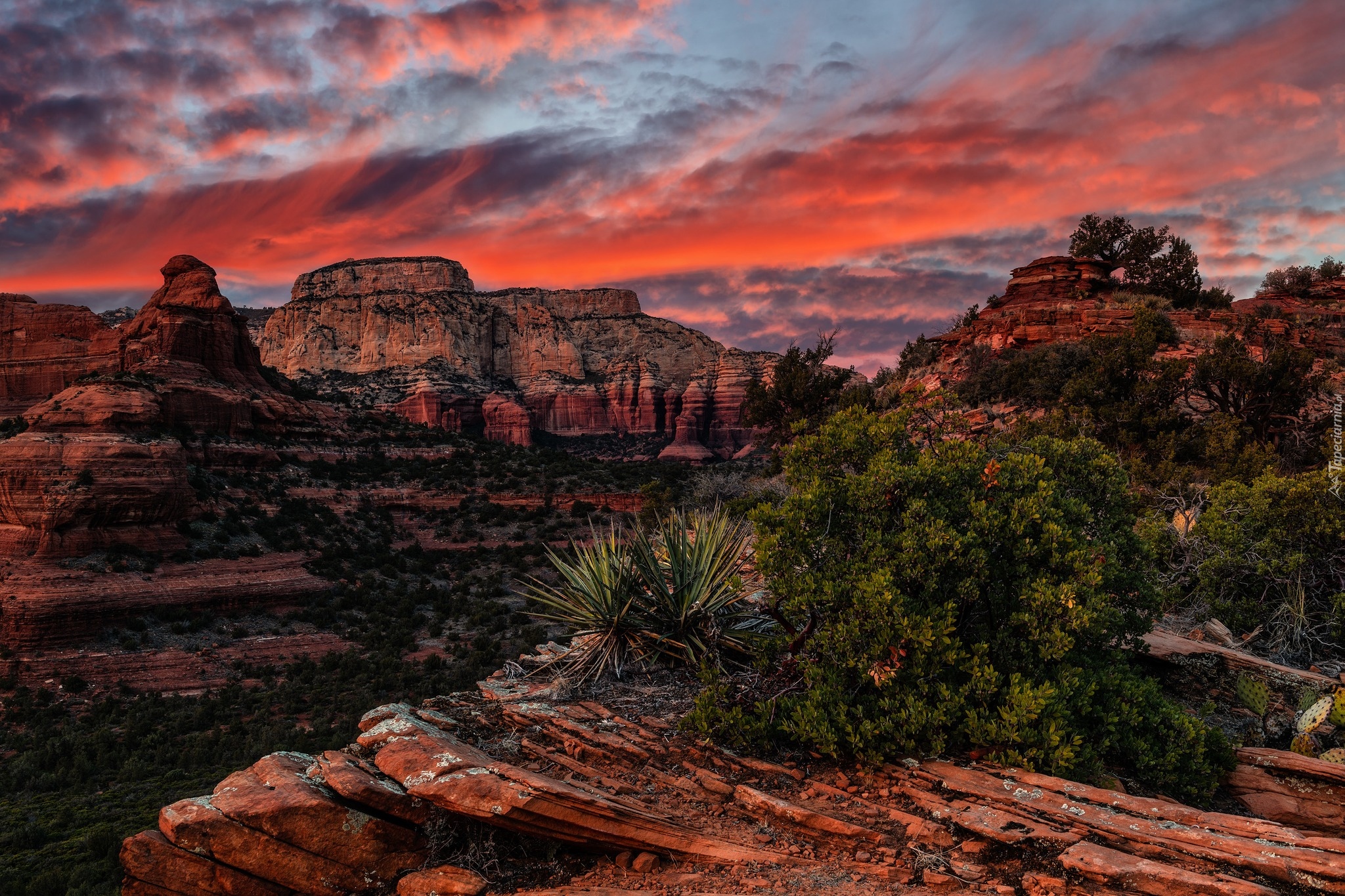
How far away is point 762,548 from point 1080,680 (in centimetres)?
269

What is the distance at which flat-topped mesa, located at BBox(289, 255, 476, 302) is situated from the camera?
109688 mm

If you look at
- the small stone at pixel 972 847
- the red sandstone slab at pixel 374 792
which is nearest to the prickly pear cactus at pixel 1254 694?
the small stone at pixel 972 847

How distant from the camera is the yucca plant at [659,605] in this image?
7.21 meters

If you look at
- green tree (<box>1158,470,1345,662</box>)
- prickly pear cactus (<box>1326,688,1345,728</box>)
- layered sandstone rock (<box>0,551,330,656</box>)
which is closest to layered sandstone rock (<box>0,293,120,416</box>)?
layered sandstone rock (<box>0,551,330,656</box>)

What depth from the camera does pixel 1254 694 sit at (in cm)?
682

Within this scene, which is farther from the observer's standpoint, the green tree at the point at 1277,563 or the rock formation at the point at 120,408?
the rock formation at the point at 120,408

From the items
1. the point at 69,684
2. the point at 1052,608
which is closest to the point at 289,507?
the point at 69,684

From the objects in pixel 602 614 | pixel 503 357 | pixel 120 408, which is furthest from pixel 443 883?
pixel 503 357

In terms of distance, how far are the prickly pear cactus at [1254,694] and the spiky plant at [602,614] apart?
6335mm

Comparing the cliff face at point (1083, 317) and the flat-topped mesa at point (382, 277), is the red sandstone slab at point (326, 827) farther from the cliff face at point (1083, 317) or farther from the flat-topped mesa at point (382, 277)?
the flat-topped mesa at point (382, 277)

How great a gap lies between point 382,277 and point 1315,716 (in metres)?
123

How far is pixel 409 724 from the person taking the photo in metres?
5.64

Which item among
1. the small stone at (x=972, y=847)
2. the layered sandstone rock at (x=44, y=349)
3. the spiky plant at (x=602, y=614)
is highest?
the layered sandstone rock at (x=44, y=349)

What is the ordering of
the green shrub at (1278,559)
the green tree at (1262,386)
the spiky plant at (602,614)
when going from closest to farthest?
the spiky plant at (602,614), the green shrub at (1278,559), the green tree at (1262,386)
